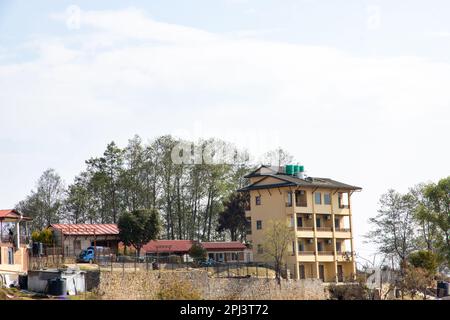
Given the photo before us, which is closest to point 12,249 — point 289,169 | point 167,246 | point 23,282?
point 23,282

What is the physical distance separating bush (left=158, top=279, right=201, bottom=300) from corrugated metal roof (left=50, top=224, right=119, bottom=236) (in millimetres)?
17956

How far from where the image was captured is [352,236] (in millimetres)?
80688

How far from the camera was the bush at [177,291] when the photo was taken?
5288cm

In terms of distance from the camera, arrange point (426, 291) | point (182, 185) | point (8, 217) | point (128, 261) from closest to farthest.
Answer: point (8, 217) → point (128, 261) → point (426, 291) → point (182, 185)

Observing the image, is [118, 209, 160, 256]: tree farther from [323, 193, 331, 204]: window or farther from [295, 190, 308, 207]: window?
[323, 193, 331, 204]: window

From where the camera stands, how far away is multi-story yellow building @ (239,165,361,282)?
7612cm

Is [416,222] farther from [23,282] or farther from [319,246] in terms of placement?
[23,282]

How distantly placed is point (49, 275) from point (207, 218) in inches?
1571

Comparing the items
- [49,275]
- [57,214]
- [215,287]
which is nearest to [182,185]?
[57,214]

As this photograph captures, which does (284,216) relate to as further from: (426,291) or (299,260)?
(426,291)

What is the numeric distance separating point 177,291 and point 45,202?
130 ft

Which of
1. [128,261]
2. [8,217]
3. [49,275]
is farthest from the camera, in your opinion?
[128,261]
